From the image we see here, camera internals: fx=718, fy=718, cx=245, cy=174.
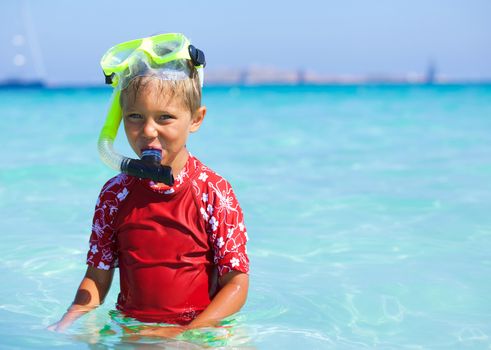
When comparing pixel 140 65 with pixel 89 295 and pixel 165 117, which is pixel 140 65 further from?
pixel 89 295

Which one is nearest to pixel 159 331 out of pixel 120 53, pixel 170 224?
pixel 170 224

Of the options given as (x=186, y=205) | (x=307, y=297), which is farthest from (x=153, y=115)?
(x=307, y=297)

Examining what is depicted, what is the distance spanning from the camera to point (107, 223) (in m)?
2.84

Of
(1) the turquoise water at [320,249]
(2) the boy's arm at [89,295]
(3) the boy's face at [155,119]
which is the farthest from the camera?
(1) the turquoise water at [320,249]

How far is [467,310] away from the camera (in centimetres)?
367

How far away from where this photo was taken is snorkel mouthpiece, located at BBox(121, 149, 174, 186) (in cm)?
251

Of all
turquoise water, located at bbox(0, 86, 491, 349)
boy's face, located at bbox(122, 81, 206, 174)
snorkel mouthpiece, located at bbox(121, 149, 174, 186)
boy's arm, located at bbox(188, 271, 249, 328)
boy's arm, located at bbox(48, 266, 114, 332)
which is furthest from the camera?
turquoise water, located at bbox(0, 86, 491, 349)

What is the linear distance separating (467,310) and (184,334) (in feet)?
5.43

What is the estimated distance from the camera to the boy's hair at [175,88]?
2631 millimetres

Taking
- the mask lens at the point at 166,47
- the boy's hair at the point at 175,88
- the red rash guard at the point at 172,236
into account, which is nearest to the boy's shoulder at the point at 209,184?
the red rash guard at the point at 172,236

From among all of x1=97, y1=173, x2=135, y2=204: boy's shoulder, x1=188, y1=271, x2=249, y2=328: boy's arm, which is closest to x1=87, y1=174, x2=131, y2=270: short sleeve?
x1=97, y1=173, x2=135, y2=204: boy's shoulder

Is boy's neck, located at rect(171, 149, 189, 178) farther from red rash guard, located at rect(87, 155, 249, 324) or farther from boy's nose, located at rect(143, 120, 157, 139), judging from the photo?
boy's nose, located at rect(143, 120, 157, 139)

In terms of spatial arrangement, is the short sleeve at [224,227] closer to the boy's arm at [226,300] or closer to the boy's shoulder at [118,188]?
the boy's arm at [226,300]

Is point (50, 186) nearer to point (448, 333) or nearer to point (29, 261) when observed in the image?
point (29, 261)
